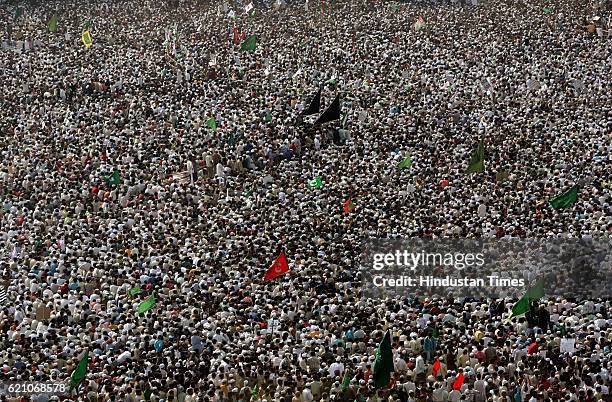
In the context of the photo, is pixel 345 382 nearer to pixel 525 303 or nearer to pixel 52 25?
pixel 525 303

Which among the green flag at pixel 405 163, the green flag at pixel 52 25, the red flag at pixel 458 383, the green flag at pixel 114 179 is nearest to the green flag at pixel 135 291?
the red flag at pixel 458 383

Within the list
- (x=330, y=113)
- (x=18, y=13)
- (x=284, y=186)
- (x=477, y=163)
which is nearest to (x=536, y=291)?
(x=477, y=163)

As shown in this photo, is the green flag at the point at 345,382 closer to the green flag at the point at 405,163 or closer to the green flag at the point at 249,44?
the green flag at the point at 405,163

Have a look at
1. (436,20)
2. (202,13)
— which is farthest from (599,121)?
(202,13)

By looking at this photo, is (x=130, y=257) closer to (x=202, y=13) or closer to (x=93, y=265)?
(x=93, y=265)

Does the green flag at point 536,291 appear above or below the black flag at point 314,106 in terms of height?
below

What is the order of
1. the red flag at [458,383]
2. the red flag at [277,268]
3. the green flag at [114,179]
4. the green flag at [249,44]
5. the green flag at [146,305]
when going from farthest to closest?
the green flag at [249,44], the green flag at [114,179], the red flag at [277,268], the green flag at [146,305], the red flag at [458,383]
